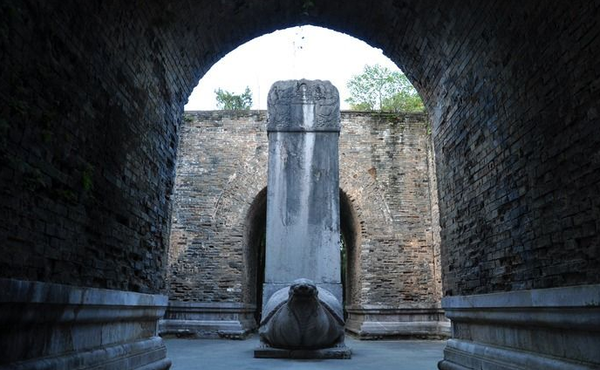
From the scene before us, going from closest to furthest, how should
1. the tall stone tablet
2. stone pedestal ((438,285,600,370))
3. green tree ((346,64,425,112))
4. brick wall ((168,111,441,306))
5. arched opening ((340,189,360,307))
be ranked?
1. stone pedestal ((438,285,600,370))
2. the tall stone tablet
3. brick wall ((168,111,441,306))
4. arched opening ((340,189,360,307))
5. green tree ((346,64,425,112))

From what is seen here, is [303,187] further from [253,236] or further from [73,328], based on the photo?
[253,236]

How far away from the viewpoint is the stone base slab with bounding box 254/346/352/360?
648cm

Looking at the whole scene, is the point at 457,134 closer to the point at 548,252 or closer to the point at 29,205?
the point at 548,252

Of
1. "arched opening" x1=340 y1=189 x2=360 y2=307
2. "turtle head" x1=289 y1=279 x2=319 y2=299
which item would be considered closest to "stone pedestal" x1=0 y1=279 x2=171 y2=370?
"turtle head" x1=289 y1=279 x2=319 y2=299

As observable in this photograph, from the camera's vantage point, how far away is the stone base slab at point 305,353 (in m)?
6.48

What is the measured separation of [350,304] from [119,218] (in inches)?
387

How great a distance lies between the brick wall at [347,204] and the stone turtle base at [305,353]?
15.7 ft

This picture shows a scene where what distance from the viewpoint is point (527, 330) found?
3783 mm

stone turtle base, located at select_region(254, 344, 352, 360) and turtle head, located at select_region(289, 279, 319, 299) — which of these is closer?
turtle head, located at select_region(289, 279, 319, 299)

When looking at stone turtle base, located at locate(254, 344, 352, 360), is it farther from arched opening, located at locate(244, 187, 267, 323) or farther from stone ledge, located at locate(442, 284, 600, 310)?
arched opening, located at locate(244, 187, 267, 323)

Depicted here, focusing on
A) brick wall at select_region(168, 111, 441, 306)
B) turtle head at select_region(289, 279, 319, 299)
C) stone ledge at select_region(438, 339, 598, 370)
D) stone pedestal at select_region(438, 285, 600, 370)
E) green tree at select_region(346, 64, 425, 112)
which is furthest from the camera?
green tree at select_region(346, 64, 425, 112)

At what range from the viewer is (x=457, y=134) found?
550cm

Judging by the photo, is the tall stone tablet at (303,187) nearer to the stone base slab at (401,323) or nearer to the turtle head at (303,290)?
the turtle head at (303,290)

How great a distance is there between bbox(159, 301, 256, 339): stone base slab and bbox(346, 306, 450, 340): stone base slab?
9.78 feet
